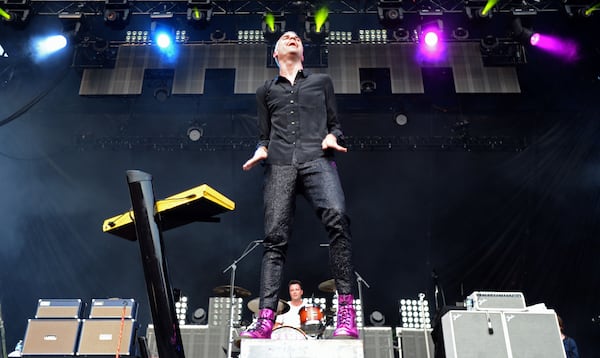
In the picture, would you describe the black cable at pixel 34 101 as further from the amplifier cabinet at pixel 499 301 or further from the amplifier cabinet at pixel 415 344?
the amplifier cabinet at pixel 499 301

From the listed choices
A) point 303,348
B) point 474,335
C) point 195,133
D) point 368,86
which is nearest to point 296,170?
point 303,348

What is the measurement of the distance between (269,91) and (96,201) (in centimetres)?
710

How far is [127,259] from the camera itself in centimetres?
868

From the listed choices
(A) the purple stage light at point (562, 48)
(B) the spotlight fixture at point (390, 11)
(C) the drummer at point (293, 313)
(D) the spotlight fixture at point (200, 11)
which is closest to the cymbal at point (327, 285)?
(C) the drummer at point (293, 313)

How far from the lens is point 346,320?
2.15m

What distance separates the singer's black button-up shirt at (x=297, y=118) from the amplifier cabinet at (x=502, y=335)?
2.76m

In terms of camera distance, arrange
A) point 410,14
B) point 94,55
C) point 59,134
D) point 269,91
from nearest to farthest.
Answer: point 269,91
point 410,14
point 94,55
point 59,134

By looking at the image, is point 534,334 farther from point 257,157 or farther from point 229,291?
point 229,291

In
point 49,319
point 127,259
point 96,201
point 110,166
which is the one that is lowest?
point 49,319

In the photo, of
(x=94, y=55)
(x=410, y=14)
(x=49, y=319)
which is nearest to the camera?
(x=49, y=319)

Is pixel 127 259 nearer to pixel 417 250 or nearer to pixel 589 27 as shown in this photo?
pixel 417 250

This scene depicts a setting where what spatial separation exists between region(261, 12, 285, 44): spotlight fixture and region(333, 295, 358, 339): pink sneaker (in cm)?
631

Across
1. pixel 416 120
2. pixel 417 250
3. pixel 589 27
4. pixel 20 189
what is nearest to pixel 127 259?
pixel 20 189

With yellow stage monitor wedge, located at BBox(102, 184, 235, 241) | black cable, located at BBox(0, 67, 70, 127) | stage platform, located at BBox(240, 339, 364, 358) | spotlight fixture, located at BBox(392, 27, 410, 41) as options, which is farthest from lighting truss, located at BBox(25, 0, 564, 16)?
stage platform, located at BBox(240, 339, 364, 358)
